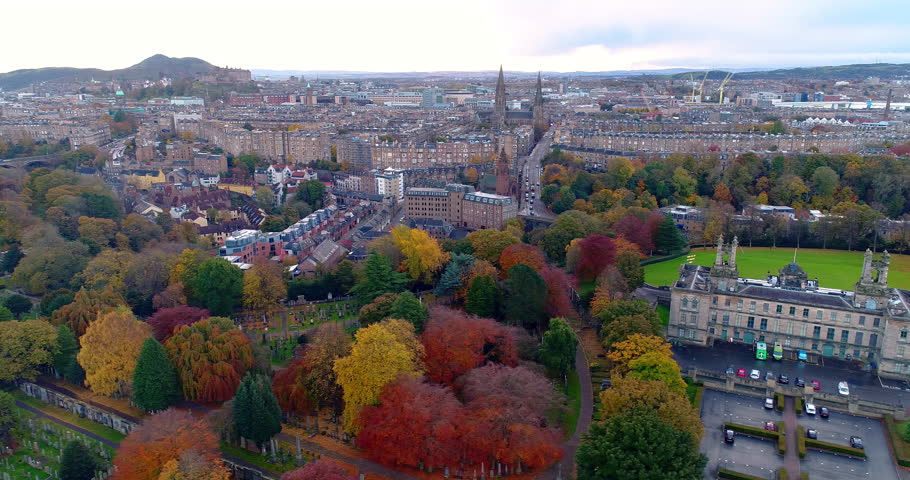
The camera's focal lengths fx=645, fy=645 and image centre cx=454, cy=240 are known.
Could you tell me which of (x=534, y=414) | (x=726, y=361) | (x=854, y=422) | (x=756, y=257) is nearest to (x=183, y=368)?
(x=534, y=414)

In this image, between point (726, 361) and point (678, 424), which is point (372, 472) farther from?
point (726, 361)

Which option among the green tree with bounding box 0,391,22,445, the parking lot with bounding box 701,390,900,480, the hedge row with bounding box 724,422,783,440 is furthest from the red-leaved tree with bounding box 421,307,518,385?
the green tree with bounding box 0,391,22,445

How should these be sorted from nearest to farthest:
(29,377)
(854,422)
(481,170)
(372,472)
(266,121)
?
(372,472) < (854,422) < (29,377) < (481,170) < (266,121)

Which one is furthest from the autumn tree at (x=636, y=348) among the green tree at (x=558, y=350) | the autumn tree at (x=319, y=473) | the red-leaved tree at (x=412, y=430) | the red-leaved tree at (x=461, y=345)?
the autumn tree at (x=319, y=473)

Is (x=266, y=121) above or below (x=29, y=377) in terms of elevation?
above

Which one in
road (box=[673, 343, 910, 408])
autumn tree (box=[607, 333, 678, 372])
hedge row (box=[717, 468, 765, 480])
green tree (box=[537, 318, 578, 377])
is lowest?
hedge row (box=[717, 468, 765, 480])

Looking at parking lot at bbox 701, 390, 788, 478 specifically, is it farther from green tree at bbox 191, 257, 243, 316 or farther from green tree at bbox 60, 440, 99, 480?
green tree at bbox 191, 257, 243, 316
